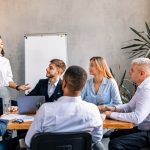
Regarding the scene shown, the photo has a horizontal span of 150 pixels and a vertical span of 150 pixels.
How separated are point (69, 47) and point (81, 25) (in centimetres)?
43

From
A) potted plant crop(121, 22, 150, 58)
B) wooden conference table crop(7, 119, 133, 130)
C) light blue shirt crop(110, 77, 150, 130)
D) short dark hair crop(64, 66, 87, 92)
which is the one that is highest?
potted plant crop(121, 22, 150, 58)

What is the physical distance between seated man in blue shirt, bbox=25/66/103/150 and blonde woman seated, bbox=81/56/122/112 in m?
1.49

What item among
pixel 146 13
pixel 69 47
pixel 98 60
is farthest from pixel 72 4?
pixel 98 60

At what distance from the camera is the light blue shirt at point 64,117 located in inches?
85.3

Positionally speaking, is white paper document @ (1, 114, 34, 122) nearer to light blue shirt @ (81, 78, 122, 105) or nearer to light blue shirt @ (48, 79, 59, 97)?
light blue shirt @ (48, 79, 59, 97)

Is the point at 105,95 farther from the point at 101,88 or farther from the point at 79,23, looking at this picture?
the point at 79,23

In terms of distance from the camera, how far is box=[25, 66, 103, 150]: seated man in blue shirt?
217 cm

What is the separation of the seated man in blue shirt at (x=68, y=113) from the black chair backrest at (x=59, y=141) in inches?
2.7

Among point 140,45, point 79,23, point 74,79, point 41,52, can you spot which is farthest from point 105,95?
point 79,23

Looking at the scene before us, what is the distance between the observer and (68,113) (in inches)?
86.4

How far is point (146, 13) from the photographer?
550cm

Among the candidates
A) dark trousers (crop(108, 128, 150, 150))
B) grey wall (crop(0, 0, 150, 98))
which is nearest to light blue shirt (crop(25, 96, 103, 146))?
dark trousers (crop(108, 128, 150, 150))

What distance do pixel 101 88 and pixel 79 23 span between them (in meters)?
2.02

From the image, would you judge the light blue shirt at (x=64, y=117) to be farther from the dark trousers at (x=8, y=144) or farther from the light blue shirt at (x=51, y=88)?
the light blue shirt at (x=51, y=88)
